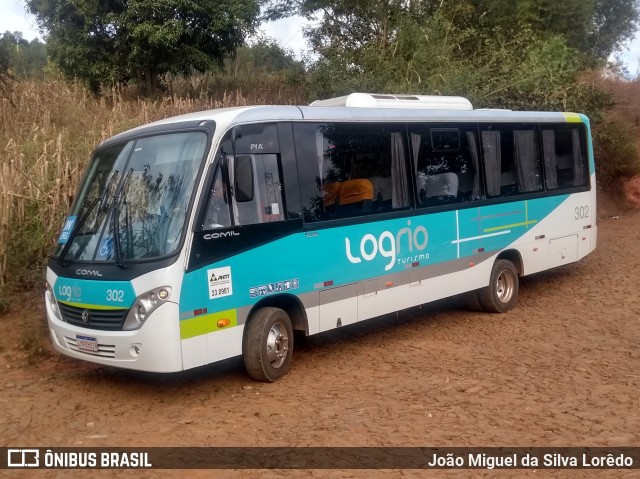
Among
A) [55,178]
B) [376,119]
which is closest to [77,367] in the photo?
[55,178]

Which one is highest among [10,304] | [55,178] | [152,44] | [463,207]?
[152,44]

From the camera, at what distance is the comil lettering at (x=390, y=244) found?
8.42m

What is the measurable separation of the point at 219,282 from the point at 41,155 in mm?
5971

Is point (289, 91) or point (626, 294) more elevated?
point (289, 91)

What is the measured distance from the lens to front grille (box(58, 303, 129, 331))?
671 centimetres

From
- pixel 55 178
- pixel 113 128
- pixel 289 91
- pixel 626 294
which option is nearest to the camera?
pixel 55 178

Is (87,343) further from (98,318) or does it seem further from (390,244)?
(390,244)

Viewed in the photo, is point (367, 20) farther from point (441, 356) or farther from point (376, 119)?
point (441, 356)

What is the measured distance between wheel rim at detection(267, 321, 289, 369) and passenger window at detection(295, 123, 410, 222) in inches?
48.2

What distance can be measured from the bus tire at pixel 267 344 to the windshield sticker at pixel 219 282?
1.69ft

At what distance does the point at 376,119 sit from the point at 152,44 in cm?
1174

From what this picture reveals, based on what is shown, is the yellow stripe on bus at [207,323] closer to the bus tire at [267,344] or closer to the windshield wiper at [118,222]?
the bus tire at [267,344]

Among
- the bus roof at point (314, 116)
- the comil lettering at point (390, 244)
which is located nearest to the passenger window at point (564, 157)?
the bus roof at point (314, 116)

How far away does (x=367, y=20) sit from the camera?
69.2 feet
